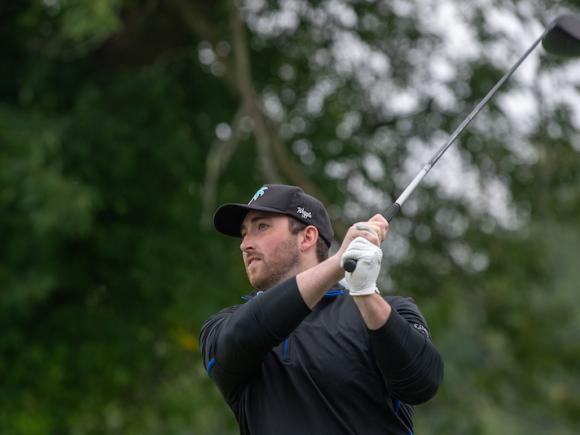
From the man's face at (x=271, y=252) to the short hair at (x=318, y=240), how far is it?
16 millimetres

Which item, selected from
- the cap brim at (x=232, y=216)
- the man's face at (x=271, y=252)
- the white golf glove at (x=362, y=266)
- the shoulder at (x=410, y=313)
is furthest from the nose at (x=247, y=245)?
the white golf glove at (x=362, y=266)

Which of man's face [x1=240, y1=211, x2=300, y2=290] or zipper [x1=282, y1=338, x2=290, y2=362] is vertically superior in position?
man's face [x1=240, y1=211, x2=300, y2=290]

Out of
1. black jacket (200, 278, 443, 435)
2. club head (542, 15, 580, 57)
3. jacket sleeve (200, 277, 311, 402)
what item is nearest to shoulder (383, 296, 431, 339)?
black jacket (200, 278, 443, 435)

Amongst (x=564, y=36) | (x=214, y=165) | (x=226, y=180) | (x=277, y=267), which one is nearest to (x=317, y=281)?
(x=277, y=267)

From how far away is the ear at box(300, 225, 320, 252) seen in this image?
421 centimetres

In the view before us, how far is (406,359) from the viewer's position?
3.69m

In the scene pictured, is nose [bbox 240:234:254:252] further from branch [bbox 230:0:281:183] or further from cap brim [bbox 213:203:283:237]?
Result: branch [bbox 230:0:281:183]

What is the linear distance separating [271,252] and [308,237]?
0.17m

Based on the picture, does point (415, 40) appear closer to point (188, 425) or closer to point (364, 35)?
point (364, 35)

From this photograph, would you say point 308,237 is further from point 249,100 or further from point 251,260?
point 249,100

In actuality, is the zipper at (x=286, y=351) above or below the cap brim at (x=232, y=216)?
below

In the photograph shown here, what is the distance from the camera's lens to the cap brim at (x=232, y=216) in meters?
4.21

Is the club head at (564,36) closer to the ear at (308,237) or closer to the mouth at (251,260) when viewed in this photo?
the ear at (308,237)

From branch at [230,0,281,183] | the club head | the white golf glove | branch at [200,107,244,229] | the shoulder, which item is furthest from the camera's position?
branch at [200,107,244,229]
